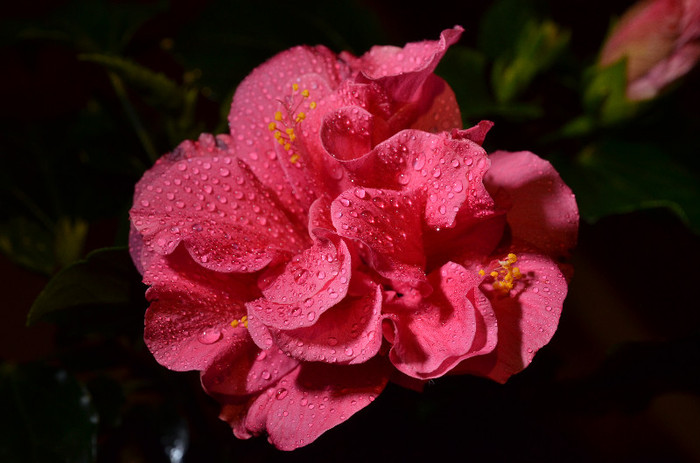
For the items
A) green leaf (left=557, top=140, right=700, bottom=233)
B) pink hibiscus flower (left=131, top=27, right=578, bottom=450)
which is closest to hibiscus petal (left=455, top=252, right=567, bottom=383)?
pink hibiscus flower (left=131, top=27, right=578, bottom=450)

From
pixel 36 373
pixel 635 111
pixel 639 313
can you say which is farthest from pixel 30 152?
Answer: pixel 639 313

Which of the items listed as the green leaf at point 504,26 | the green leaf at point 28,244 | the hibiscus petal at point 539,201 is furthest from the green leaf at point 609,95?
the green leaf at point 28,244

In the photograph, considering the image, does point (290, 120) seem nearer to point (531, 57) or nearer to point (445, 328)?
point (445, 328)

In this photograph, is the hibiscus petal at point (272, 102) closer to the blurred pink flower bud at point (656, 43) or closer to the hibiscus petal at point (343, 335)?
the hibiscus petal at point (343, 335)

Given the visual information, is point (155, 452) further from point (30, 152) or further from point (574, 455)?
point (574, 455)

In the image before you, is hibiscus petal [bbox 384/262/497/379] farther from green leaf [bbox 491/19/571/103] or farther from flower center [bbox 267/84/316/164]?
green leaf [bbox 491/19/571/103]
